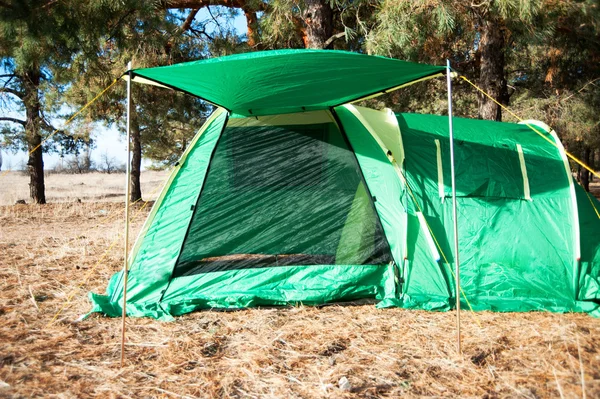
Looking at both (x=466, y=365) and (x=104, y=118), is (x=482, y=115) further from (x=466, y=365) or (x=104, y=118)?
(x=104, y=118)

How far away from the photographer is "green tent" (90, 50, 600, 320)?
385 centimetres

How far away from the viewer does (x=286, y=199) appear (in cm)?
431

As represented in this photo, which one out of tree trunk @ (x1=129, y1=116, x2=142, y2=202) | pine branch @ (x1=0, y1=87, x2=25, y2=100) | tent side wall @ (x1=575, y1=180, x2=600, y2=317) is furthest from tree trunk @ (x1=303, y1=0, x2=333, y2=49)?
pine branch @ (x1=0, y1=87, x2=25, y2=100)

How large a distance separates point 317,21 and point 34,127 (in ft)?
28.9

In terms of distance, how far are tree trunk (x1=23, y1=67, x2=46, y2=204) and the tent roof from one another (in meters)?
9.18

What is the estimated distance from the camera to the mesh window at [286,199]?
167 inches

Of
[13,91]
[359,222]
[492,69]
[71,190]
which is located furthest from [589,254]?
[71,190]

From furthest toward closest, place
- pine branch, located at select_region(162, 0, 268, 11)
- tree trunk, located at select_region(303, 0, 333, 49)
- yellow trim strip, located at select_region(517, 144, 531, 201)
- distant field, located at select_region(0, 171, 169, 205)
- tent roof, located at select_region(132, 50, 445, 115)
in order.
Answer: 1. distant field, located at select_region(0, 171, 169, 205)
2. pine branch, located at select_region(162, 0, 268, 11)
3. tree trunk, located at select_region(303, 0, 333, 49)
4. yellow trim strip, located at select_region(517, 144, 531, 201)
5. tent roof, located at select_region(132, 50, 445, 115)

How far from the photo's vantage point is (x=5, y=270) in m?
4.90

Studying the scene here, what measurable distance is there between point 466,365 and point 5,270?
476 centimetres

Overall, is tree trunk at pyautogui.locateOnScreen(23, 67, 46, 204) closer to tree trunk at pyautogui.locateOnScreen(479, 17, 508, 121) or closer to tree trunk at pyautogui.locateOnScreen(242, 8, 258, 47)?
tree trunk at pyautogui.locateOnScreen(242, 8, 258, 47)

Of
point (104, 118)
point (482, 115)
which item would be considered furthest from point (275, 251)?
point (104, 118)

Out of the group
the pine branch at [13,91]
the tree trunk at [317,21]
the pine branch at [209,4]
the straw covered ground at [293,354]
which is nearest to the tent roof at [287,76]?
the straw covered ground at [293,354]

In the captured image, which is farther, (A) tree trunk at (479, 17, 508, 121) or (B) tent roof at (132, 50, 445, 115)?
(A) tree trunk at (479, 17, 508, 121)
